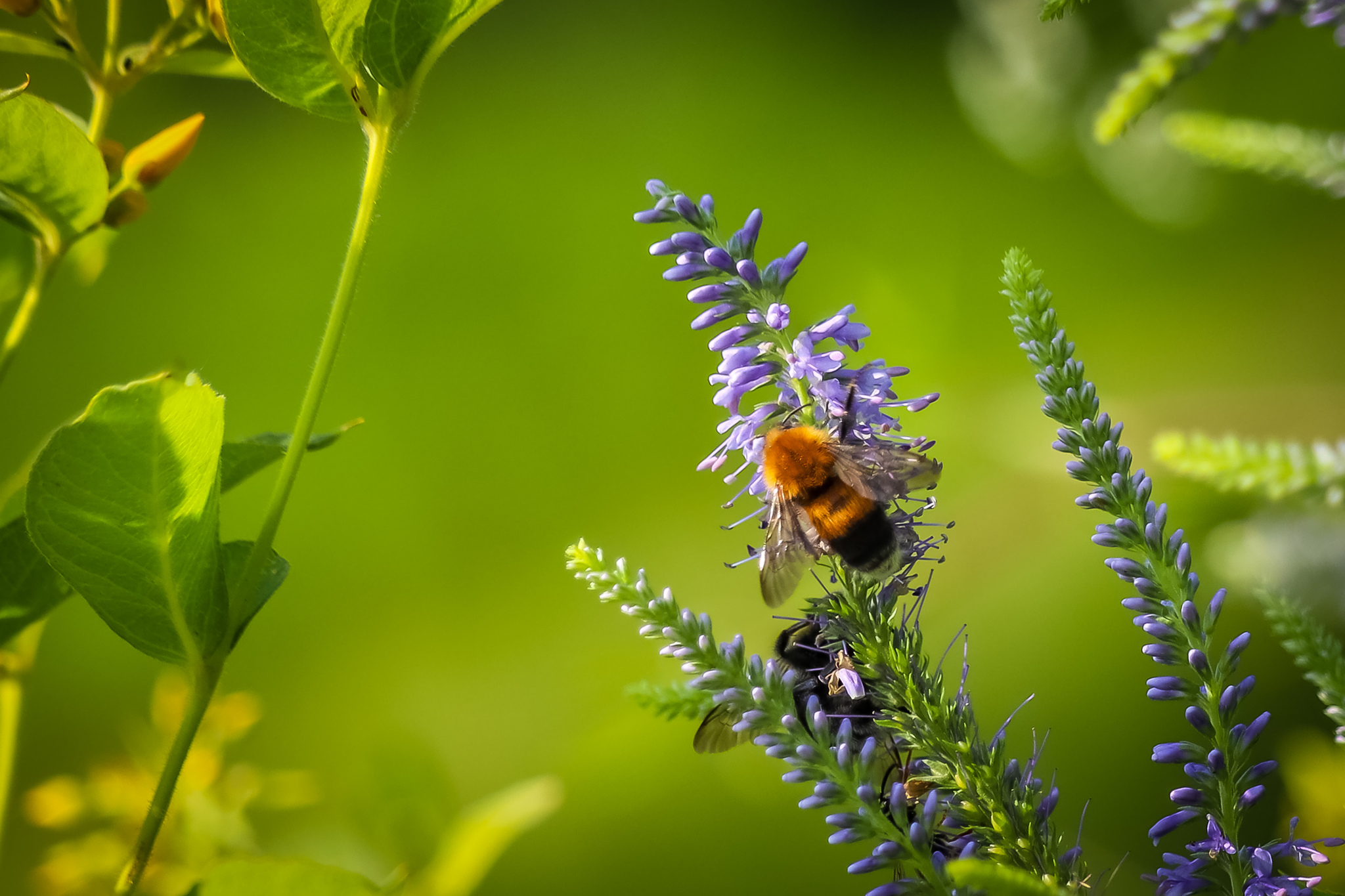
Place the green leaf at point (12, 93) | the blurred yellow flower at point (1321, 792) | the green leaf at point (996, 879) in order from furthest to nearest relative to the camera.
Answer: the blurred yellow flower at point (1321, 792), the green leaf at point (12, 93), the green leaf at point (996, 879)

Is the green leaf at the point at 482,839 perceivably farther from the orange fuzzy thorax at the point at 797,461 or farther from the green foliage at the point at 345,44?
the green foliage at the point at 345,44

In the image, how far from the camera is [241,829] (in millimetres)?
546

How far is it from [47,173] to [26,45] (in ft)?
0.21

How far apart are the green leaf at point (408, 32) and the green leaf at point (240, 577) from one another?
168 mm

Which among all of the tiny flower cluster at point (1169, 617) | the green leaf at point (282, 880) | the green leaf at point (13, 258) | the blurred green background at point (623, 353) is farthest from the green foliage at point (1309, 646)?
the blurred green background at point (623, 353)

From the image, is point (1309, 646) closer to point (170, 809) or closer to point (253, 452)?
point (253, 452)

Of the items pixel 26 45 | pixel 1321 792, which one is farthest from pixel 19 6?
pixel 1321 792

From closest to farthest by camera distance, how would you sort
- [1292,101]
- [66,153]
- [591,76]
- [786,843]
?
1. [66,153]
2. [786,843]
3. [1292,101]
4. [591,76]

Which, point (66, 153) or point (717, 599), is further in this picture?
point (717, 599)

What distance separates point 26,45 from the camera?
314 millimetres

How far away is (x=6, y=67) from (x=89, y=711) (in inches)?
31.8

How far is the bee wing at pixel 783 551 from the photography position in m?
0.38

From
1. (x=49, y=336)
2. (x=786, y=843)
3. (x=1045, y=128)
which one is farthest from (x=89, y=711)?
(x=1045, y=128)

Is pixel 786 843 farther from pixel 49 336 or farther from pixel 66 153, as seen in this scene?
pixel 49 336
